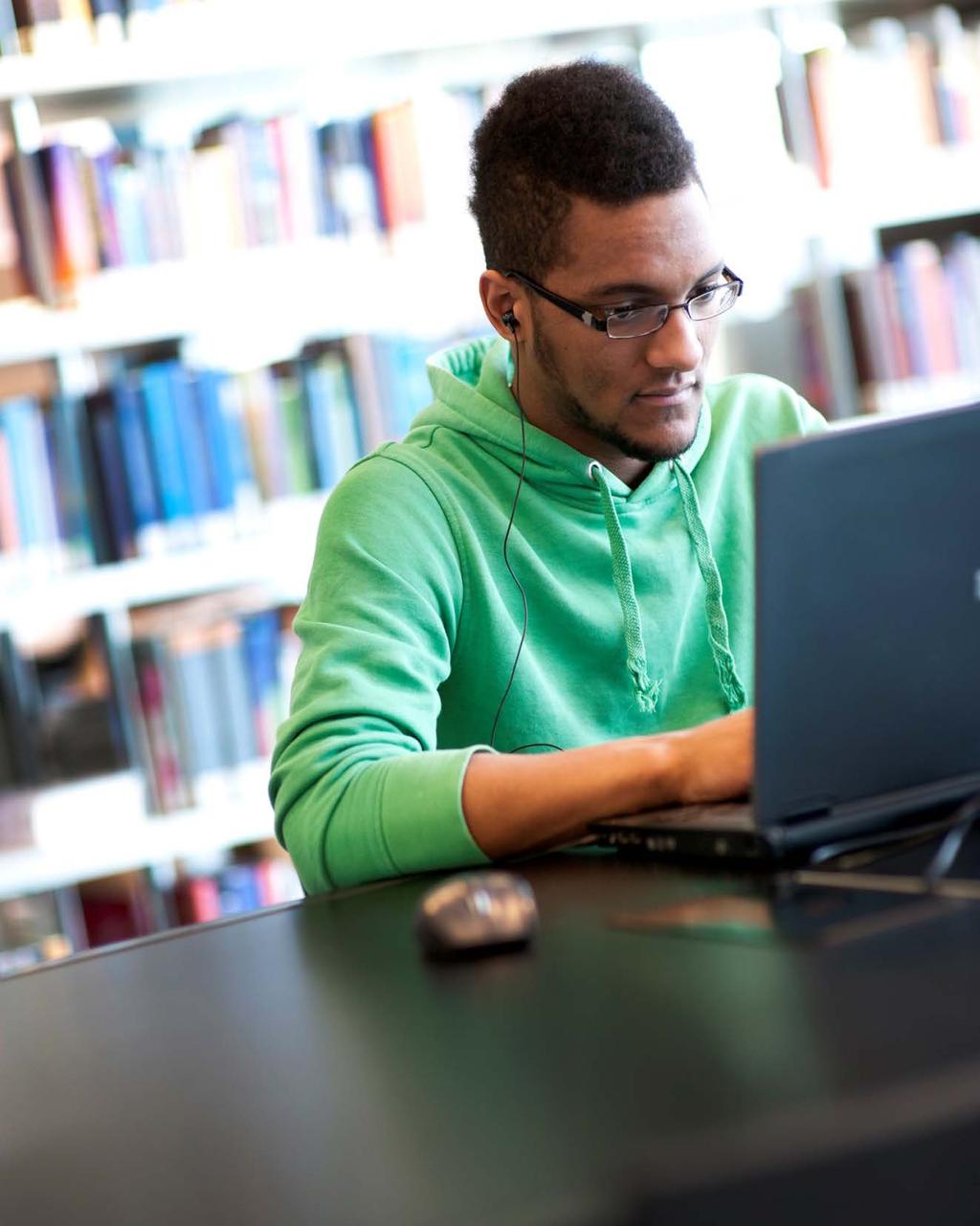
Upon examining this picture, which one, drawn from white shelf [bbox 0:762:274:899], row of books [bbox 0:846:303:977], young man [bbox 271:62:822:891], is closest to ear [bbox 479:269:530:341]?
young man [bbox 271:62:822:891]

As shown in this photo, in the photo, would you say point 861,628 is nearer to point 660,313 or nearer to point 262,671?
point 660,313

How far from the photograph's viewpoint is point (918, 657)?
2.99 ft

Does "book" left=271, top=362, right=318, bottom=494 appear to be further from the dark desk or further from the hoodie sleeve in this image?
the dark desk

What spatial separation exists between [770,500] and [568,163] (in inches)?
27.3

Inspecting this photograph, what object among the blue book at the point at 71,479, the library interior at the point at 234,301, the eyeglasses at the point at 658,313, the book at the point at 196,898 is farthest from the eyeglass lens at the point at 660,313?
the book at the point at 196,898

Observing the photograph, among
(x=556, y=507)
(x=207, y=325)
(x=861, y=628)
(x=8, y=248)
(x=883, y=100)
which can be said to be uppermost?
(x=883, y=100)

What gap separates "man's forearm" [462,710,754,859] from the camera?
1094mm

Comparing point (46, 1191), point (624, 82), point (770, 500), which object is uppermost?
point (624, 82)

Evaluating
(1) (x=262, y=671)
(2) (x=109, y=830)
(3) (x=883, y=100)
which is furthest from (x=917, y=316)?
(2) (x=109, y=830)

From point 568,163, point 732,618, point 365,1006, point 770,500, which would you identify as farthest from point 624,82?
point 365,1006

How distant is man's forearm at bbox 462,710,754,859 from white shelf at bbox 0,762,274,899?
1.35m

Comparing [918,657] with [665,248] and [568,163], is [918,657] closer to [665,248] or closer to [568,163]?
[665,248]

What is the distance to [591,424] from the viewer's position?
58.7 inches

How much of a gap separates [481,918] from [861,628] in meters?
0.26
